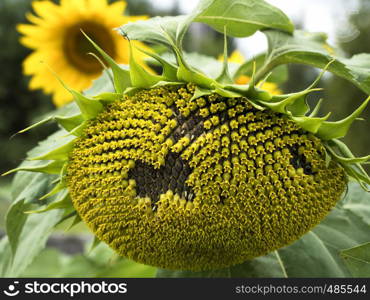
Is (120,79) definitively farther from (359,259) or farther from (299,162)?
(359,259)

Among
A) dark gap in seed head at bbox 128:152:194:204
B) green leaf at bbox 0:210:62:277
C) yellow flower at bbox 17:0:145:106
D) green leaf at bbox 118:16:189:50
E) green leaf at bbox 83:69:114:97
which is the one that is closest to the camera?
dark gap in seed head at bbox 128:152:194:204

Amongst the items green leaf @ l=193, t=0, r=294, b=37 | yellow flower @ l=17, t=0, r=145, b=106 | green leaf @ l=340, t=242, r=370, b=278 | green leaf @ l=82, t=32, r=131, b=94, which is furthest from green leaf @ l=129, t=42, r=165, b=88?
yellow flower @ l=17, t=0, r=145, b=106

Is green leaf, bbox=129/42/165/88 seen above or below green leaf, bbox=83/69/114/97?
above

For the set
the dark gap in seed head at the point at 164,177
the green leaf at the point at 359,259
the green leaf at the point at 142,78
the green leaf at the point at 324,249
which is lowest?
the green leaf at the point at 324,249

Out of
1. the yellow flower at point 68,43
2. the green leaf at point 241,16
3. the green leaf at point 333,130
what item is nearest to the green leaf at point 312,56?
the green leaf at point 241,16

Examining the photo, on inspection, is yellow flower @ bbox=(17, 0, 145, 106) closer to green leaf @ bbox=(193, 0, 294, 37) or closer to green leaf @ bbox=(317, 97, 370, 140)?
green leaf @ bbox=(193, 0, 294, 37)

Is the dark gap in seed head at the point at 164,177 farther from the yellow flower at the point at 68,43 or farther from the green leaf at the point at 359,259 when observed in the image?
the yellow flower at the point at 68,43

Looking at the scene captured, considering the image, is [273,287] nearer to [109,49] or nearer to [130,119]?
[130,119]
